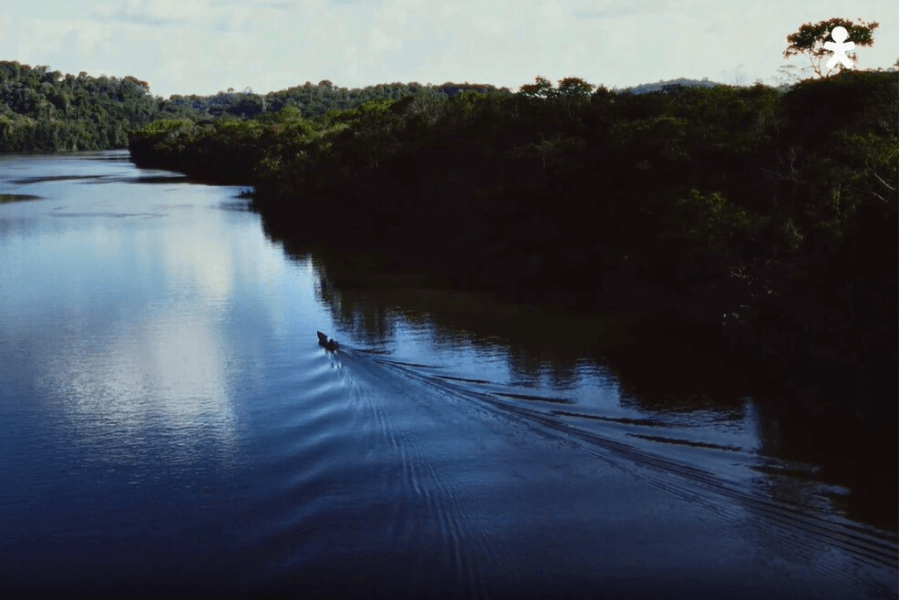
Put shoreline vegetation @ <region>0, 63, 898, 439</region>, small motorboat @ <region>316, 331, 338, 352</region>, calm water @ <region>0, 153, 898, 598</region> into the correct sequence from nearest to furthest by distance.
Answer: calm water @ <region>0, 153, 898, 598</region> < shoreline vegetation @ <region>0, 63, 898, 439</region> < small motorboat @ <region>316, 331, 338, 352</region>

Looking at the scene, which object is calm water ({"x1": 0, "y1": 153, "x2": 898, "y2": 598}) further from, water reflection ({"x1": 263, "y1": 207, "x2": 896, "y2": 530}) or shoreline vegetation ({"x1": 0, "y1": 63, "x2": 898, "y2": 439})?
shoreline vegetation ({"x1": 0, "y1": 63, "x2": 898, "y2": 439})

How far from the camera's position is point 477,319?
2997 cm

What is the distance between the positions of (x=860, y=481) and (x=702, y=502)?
10.1ft

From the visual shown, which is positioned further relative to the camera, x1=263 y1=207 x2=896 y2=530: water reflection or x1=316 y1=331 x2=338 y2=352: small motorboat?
x1=316 y1=331 x2=338 y2=352: small motorboat

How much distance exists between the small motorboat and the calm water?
1.18 ft

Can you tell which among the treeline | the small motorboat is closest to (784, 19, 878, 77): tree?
the treeline

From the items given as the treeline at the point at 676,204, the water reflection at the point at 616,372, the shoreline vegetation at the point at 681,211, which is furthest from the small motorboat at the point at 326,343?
the treeline at the point at 676,204

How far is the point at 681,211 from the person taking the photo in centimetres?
2917

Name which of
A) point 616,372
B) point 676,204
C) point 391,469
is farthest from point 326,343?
point 676,204

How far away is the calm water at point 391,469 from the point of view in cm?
1397

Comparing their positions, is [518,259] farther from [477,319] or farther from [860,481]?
[860,481]

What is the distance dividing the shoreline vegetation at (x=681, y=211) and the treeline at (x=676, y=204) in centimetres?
7

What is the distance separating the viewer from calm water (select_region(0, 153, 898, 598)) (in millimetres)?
13969

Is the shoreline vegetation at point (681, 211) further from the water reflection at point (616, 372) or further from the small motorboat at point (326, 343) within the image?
the small motorboat at point (326, 343)
